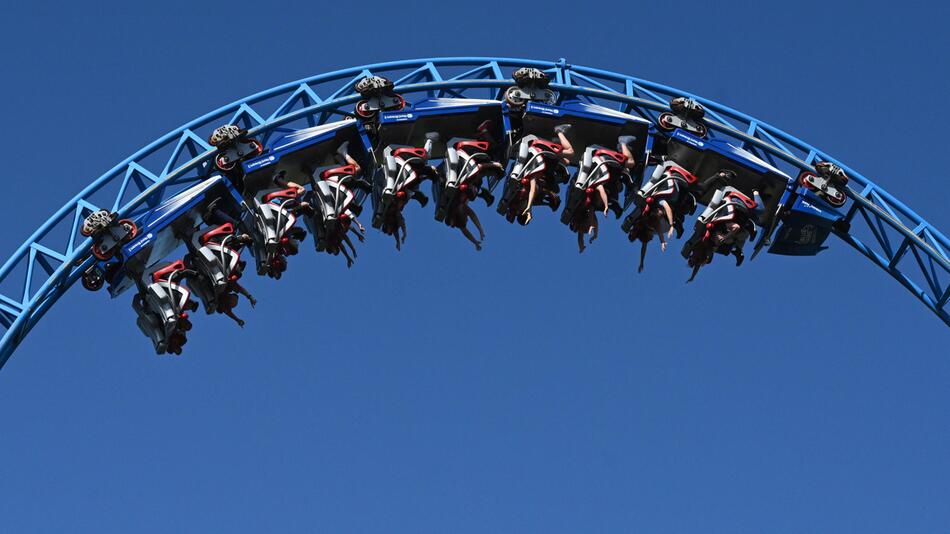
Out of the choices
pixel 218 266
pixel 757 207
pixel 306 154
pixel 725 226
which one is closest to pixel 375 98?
pixel 306 154

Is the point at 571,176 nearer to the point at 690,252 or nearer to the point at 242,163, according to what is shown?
the point at 690,252

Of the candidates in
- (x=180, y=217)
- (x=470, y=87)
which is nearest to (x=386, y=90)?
(x=470, y=87)

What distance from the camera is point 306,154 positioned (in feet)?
79.1

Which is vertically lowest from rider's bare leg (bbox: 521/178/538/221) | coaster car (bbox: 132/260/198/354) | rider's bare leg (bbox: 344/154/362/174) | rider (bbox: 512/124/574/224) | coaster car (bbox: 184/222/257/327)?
coaster car (bbox: 132/260/198/354)

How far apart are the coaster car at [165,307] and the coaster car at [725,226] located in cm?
587

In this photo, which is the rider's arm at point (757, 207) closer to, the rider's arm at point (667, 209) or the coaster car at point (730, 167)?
the coaster car at point (730, 167)

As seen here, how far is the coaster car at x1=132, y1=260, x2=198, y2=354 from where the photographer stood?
23312mm

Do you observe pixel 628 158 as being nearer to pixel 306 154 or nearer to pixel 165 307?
pixel 306 154

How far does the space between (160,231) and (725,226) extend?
6.49 m

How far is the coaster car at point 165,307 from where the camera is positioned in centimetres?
2331

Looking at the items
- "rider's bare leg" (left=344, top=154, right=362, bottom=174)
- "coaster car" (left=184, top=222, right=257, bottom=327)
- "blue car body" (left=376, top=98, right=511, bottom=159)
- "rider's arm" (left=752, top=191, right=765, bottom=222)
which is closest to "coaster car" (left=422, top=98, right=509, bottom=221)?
"blue car body" (left=376, top=98, right=511, bottom=159)

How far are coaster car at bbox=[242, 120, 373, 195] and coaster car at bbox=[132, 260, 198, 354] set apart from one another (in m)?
1.35

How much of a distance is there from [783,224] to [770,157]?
83cm

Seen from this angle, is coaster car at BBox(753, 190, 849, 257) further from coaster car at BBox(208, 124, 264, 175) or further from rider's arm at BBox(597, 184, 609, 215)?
coaster car at BBox(208, 124, 264, 175)
